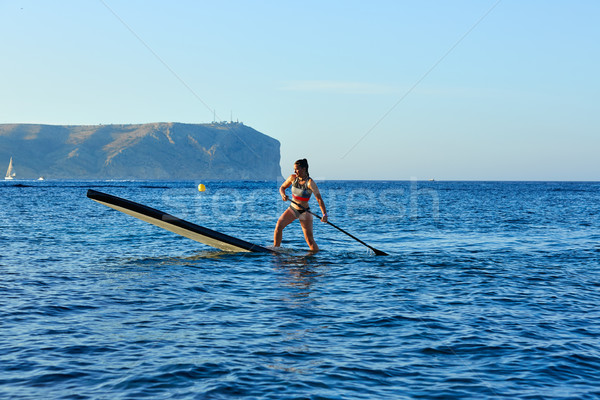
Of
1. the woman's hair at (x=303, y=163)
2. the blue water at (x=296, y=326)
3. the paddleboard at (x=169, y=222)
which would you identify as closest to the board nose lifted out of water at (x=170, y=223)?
the paddleboard at (x=169, y=222)

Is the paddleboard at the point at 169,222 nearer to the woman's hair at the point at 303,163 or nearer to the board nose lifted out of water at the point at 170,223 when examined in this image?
the board nose lifted out of water at the point at 170,223

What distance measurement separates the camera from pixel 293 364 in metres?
6.47

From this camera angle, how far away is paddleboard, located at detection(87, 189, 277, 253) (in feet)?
44.6

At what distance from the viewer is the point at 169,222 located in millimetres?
13969

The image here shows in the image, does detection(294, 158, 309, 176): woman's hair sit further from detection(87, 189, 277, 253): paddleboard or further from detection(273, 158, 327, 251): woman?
detection(87, 189, 277, 253): paddleboard

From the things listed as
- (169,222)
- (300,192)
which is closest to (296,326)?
(300,192)

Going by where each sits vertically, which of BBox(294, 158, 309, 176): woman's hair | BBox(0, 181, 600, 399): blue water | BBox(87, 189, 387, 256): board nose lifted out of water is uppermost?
BBox(294, 158, 309, 176): woman's hair

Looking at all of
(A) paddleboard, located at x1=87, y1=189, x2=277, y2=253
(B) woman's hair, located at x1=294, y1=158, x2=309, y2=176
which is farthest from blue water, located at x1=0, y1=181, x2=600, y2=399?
(B) woman's hair, located at x1=294, y1=158, x2=309, y2=176

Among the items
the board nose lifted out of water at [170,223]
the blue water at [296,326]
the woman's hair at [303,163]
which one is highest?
the woman's hair at [303,163]

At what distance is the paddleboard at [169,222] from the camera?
13586mm

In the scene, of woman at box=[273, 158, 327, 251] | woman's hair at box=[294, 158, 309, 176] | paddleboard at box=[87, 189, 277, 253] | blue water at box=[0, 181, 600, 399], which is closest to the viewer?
blue water at box=[0, 181, 600, 399]

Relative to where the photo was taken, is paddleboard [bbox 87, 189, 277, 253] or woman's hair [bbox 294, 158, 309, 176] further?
woman's hair [bbox 294, 158, 309, 176]

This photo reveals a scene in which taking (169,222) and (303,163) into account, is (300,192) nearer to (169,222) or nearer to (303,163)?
(303,163)

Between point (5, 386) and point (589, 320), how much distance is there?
8.51m
